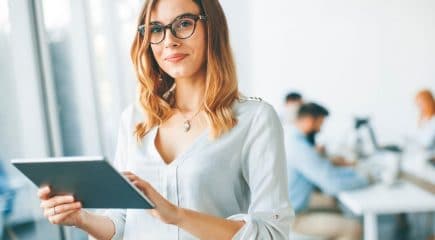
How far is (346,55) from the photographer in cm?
290

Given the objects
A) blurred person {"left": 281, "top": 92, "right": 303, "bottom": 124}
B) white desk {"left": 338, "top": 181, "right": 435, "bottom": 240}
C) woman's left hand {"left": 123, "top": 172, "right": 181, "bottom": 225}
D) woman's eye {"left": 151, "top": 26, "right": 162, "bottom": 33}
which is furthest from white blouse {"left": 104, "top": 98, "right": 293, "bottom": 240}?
blurred person {"left": 281, "top": 92, "right": 303, "bottom": 124}

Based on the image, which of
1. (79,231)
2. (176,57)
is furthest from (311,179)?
(176,57)

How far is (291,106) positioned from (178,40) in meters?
1.93

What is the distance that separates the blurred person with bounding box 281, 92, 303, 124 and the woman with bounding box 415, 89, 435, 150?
2.41 feet

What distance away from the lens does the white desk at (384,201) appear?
89.9 inches

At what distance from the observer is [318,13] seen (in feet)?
9.51

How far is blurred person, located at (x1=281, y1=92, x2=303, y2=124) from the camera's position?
2.69 meters

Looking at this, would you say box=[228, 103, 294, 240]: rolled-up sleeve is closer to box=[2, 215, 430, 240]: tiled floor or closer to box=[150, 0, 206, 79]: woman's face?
box=[150, 0, 206, 79]: woman's face

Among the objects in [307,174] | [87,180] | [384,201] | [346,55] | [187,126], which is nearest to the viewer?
[87,180]

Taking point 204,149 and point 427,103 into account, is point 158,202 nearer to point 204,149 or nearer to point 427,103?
point 204,149

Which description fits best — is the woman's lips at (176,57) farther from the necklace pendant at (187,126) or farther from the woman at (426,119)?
the woman at (426,119)

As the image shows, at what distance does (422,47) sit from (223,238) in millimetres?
2325

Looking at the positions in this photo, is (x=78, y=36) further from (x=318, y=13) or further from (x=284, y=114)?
(x=318, y=13)

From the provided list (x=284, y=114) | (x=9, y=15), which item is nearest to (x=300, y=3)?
(x=284, y=114)
